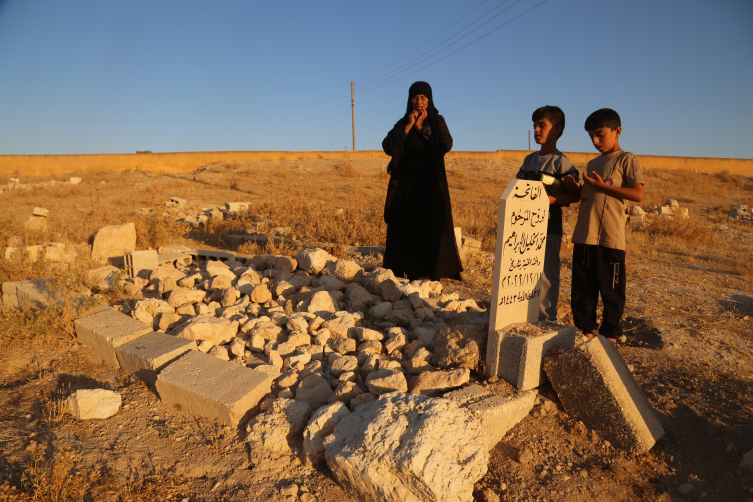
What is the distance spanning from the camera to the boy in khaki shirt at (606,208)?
273 centimetres

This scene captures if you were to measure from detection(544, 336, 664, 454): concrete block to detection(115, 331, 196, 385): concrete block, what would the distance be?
90.9 inches

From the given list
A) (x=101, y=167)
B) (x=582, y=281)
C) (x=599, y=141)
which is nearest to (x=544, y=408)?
(x=582, y=281)

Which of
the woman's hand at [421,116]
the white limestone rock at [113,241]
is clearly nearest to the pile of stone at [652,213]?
the woman's hand at [421,116]

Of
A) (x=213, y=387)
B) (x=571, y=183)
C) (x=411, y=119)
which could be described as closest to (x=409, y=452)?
(x=213, y=387)

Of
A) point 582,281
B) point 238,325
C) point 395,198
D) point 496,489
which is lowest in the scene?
point 496,489

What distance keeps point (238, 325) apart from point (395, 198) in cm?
200

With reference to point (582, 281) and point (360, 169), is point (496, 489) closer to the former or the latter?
point (582, 281)

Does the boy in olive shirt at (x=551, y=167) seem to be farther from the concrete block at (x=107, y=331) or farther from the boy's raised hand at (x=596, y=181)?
the concrete block at (x=107, y=331)

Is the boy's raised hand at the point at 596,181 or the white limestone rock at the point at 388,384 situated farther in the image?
the boy's raised hand at the point at 596,181

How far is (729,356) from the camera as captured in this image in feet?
10.4

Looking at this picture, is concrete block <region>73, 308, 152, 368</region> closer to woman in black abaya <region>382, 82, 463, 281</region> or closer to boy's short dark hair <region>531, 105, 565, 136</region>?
woman in black abaya <region>382, 82, 463, 281</region>

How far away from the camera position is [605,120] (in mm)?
2789

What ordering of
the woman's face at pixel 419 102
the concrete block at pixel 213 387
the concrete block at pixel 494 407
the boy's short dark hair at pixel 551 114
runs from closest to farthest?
the concrete block at pixel 494 407, the concrete block at pixel 213 387, the boy's short dark hair at pixel 551 114, the woman's face at pixel 419 102

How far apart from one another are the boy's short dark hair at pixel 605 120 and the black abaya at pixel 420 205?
1475 mm
